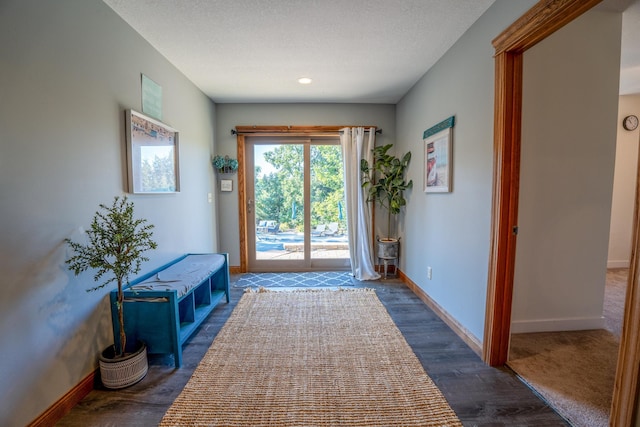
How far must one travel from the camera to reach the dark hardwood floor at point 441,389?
4.72 ft

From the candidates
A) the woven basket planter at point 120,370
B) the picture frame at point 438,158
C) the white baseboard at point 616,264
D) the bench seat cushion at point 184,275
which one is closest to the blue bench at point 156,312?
the bench seat cushion at point 184,275

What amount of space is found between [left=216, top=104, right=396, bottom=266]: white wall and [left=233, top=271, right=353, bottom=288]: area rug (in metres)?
0.92

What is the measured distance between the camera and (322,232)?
411 cm

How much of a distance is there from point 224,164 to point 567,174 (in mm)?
3630

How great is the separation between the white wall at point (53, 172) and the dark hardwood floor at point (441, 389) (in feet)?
0.87

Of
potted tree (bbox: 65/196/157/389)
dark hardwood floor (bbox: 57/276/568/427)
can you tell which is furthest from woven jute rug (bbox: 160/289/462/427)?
potted tree (bbox: 65/196/157/389)

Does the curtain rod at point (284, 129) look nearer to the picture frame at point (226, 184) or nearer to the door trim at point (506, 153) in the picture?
the picture frame at point (226, 184)

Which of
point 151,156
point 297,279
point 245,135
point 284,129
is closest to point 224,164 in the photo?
point 245,135

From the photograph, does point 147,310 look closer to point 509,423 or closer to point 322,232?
point 509,423

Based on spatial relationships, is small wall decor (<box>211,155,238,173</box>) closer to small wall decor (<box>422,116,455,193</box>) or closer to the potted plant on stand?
the potted plant on stand

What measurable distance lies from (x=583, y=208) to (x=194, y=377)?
10.3 ft

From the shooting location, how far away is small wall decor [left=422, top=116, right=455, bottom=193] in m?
2.40

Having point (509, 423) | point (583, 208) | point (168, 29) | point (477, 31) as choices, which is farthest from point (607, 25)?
point (168, 29)

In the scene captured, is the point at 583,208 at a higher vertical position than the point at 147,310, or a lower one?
higher
